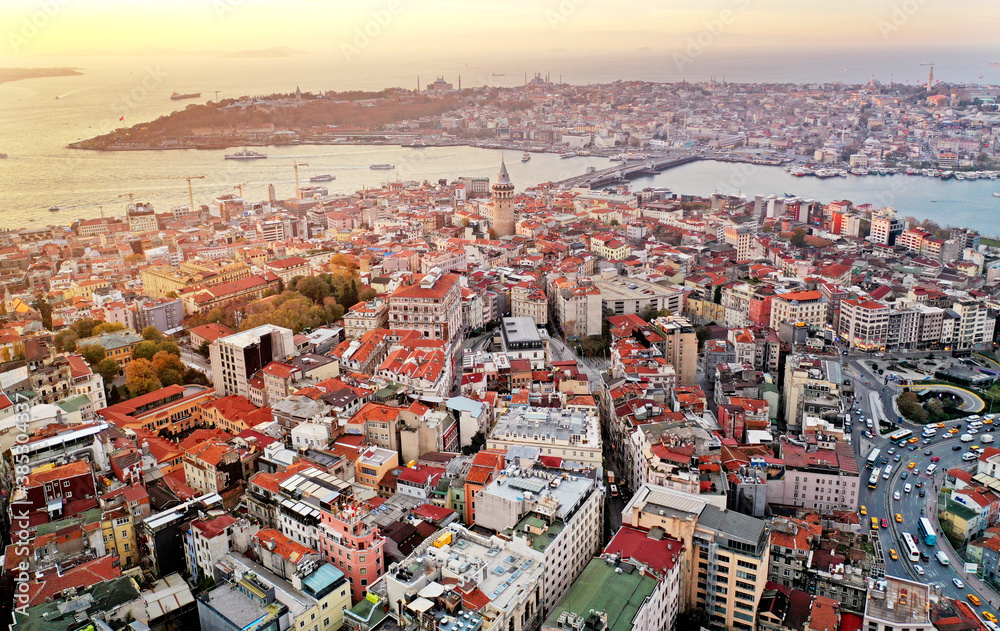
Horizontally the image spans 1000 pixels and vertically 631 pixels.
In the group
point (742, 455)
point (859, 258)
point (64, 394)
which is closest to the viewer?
point (742, 455)

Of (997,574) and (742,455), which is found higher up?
(742,455)

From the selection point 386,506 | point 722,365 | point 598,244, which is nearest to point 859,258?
point 598,244

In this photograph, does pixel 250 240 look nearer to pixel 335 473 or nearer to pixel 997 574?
pixel 335 473

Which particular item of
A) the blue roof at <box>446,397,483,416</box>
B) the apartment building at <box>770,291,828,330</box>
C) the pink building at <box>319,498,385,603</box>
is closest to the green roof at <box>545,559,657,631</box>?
the pink building at <box>319,498,385,603</box>

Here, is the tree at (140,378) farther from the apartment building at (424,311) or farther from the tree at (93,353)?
the apartment building at (424,311)

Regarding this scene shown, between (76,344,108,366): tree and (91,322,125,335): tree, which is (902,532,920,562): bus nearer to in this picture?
(76,344,108,366): tree

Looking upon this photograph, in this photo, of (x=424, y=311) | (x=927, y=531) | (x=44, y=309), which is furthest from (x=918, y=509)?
(x=44, y=309)
